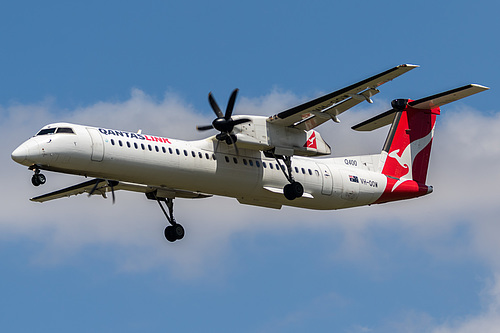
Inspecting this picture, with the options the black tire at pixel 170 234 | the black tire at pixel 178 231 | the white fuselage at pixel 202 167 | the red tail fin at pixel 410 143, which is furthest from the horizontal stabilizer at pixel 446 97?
the black tire at pixel 170 234

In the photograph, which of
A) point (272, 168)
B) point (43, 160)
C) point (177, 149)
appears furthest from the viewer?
point (272, 168)

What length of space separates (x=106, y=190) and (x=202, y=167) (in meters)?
3.52

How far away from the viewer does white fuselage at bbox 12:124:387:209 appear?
20.9 metres

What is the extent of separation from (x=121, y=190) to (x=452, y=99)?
10.1 metres

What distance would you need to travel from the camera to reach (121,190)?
24.8m

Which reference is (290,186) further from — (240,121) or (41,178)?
(41,178)

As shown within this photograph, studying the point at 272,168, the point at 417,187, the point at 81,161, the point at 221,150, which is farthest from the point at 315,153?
the point at 81,161

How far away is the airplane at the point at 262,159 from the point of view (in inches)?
836

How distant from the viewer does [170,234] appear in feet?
83.9

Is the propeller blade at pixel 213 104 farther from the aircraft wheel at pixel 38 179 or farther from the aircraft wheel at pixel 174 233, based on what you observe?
the aircraft wheel at pixel 38 179

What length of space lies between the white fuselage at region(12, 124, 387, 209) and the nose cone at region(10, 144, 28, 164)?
0.08ft

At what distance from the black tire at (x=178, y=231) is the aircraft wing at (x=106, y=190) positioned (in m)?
0.93

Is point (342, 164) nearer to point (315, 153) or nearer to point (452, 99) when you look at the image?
point (315, 153)

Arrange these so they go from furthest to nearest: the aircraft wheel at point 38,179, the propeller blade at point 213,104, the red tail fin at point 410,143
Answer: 1. the red tail fin at point 410,143
2. the propeller blade at point 213,104
3. the aircraft wheel at point 38,179
